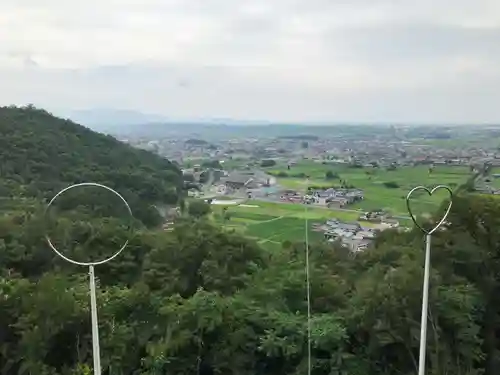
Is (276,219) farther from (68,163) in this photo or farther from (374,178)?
(68,163)

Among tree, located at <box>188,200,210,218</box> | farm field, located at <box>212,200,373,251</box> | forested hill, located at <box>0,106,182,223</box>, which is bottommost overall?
tree, located at <box>188,200,210,218</box>

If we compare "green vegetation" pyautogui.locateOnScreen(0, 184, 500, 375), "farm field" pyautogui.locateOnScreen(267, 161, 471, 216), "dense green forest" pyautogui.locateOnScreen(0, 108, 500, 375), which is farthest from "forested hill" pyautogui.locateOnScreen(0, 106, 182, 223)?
"green vegetation" pyautogui.locateOnScreen(0, 184, 500, 375)

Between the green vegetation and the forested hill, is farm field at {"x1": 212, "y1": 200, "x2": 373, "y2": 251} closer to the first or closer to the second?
the green vegetation

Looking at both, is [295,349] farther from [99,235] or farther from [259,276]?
[99,235]

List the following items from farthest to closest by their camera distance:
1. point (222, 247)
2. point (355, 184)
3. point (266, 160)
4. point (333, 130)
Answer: point (333, 130) → point (266, 160) → point (355, 184) → point (222, 247)

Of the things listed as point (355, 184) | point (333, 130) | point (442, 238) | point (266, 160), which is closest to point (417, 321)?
point (442, 238)

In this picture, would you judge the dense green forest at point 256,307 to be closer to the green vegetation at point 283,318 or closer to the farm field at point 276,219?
the green vegetation at point 283,318
